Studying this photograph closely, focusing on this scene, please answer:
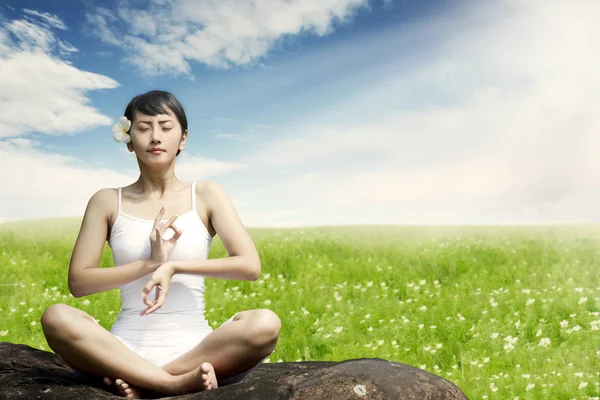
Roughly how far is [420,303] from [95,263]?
4.79 metres

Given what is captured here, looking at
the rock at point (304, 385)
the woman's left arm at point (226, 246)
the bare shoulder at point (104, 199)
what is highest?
the bare shoulder at point (104, 199)

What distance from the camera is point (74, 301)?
339 inches

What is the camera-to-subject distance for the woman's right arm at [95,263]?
4.04m

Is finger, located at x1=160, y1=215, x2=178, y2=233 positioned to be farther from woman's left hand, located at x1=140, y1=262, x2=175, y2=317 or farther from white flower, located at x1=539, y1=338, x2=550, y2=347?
white flower, located at x1=539, y1=338, x2=550, y2=347

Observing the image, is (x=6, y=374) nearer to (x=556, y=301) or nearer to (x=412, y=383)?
(x=412, y=383)

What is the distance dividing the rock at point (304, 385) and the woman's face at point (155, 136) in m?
1.39

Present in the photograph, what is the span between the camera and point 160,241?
3949 mm

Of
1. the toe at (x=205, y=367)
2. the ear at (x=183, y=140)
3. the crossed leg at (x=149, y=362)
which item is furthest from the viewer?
the ear at (x=183, y=140)

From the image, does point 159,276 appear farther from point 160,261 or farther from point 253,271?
point 253,271

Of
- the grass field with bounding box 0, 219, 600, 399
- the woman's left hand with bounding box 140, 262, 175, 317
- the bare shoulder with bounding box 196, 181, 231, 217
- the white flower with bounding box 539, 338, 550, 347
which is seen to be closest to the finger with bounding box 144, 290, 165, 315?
the woman's left hand with bounding box 140, 262, 175, 317

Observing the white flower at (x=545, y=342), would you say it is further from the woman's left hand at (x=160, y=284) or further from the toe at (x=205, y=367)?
the woman's left hand at (x=160, y=284)

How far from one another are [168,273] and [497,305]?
200 inches

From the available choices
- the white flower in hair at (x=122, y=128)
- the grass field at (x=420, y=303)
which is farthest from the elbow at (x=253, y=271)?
the grass field at (x=420, y=303)

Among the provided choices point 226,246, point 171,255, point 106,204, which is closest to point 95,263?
point 106,204
